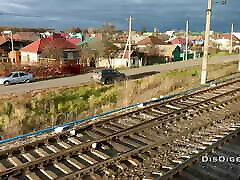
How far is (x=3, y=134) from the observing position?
9445 millimetres

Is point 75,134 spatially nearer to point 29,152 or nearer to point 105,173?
point 29,152

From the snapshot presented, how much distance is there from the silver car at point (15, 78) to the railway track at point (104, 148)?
13324 mm

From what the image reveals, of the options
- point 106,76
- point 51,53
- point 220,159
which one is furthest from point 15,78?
point 220,159

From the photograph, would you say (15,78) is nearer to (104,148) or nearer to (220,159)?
(104,148)

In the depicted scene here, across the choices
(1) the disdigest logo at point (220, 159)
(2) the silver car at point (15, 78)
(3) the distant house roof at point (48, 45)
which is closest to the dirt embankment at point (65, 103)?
(2) the silver car at point (15, 78)

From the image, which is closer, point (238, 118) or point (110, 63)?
point (238, 118)

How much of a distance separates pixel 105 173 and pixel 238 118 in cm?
576

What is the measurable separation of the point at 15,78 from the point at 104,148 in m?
15.1

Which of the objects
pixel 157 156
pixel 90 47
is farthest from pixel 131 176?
pixel 90 47

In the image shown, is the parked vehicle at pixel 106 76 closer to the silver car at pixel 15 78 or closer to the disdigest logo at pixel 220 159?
the silver car at pixel 15 78

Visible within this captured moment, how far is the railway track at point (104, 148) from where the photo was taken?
540 centimetres

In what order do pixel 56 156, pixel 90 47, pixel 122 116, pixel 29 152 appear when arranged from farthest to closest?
pixel 90 47, pixel 122 116, pixel 29 152, pixel 56 156

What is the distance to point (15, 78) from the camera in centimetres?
1947

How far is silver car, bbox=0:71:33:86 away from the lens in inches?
749
